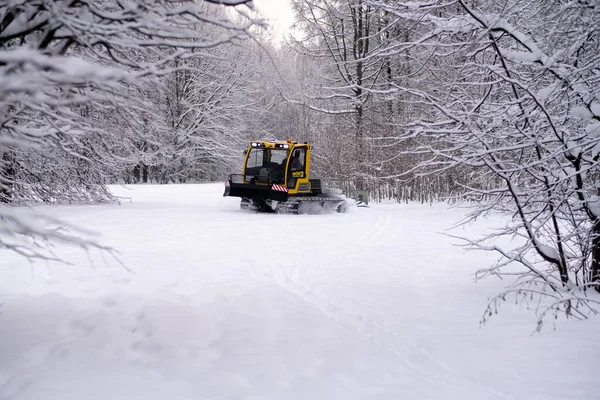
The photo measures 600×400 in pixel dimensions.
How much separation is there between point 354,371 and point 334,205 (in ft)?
36.0

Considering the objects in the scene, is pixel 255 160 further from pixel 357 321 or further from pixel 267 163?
pixel 357 321

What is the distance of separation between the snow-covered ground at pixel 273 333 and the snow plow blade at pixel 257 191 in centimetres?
572

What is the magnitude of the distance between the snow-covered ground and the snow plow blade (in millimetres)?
5724

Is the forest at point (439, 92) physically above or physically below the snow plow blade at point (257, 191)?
above

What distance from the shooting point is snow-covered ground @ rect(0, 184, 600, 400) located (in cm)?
307

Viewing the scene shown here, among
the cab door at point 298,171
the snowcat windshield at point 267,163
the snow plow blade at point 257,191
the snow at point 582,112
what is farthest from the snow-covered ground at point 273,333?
the snowcat windshield at point 267,163

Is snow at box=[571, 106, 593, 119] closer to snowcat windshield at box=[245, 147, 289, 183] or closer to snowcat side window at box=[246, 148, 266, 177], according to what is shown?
snowcat windshield at box=[245, 147, 289, 183]

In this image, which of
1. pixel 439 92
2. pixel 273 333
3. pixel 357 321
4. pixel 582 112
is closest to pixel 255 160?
pixel 439 92

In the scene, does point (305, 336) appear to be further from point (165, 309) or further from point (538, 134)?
point (538, 134)

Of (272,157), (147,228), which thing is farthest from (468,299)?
(272,157)

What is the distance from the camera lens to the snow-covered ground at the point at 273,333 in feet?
10.1

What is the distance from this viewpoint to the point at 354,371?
332cm

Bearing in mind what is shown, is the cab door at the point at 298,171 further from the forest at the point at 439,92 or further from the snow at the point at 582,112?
the snow at the point at 582,112

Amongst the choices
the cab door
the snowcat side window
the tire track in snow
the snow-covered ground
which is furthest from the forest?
the cab door
